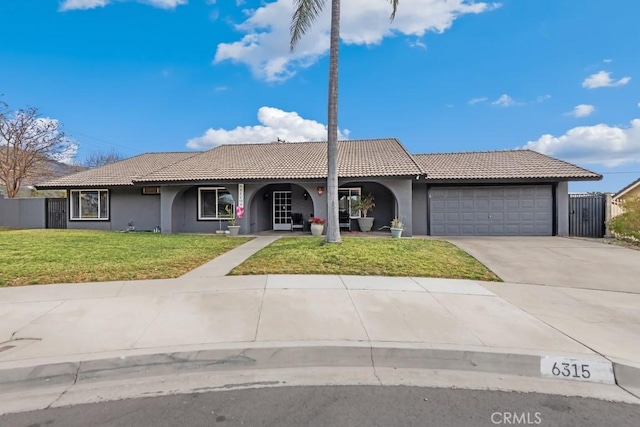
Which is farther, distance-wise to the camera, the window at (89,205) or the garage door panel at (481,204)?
the window at (89,205)

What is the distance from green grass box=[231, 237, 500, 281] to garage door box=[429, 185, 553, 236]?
5242 mm

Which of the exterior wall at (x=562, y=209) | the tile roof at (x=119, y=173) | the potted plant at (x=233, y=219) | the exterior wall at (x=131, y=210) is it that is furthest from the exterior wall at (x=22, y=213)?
the exterior wall at (x=562, y=209)

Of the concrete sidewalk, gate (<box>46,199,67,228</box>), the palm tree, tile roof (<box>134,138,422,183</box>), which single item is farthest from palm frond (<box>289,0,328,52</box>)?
gate (<box>46,199,67,228</box>)

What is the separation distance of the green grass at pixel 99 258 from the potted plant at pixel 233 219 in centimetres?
158

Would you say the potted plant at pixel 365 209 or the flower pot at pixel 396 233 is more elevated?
the potted plant at pixel 365 209

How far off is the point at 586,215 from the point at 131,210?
72.4 feet

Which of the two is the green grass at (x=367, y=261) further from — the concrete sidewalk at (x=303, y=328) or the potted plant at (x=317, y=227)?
the potted plant at (x=317, y=227)

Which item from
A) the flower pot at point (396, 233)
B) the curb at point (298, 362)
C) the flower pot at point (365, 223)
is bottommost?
the curb at point (298, 362)

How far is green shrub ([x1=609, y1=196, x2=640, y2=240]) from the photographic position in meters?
12.8

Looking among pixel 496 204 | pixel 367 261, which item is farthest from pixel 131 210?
pixel 496 204

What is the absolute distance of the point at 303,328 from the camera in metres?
4.55

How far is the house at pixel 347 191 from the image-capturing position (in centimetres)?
1498

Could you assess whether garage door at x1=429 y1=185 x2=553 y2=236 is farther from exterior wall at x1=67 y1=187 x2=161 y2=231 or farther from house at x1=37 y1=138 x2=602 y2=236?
exterior wall at x1=67 y1=187 x2=161 y2=231

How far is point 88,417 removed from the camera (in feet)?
9.48
